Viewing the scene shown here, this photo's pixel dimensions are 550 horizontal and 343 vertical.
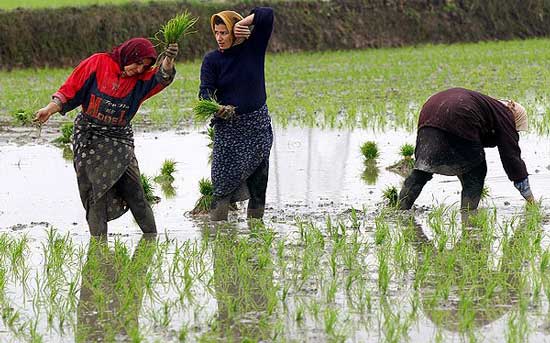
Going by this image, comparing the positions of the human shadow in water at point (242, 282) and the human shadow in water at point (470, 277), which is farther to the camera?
the human shadow in water at point (470, 277)

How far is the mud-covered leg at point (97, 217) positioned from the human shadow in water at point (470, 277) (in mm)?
2072

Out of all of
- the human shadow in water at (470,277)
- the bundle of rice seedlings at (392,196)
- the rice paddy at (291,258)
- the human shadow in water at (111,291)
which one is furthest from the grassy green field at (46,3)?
the human shadow in water at (470,277)

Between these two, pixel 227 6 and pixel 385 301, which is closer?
pixel 385 301

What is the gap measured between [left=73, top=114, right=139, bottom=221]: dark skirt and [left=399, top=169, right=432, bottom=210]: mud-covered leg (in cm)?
206

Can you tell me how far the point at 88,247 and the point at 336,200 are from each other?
2526 mm

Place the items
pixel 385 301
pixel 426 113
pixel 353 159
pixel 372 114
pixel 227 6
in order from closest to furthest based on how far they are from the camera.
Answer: pixel 385 301 → pixel 426 113 → pixel 353 159 → pixel 372 114 → pixel 227 6

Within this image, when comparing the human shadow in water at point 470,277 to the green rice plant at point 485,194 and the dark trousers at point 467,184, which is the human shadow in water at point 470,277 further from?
the green rice plant at point 485,194

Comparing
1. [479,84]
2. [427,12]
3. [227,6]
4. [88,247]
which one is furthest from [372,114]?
[427,12]

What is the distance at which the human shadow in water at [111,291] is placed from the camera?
530cm

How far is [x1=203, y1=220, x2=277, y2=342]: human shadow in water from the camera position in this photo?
5.26 m

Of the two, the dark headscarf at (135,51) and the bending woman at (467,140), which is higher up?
the dark headscarf at (135,51)

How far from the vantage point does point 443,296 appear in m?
5.67

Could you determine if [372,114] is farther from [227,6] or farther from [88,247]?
[227,6]

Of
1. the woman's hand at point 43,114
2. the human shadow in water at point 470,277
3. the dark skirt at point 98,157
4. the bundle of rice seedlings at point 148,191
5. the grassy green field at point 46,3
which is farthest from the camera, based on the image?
the grassy green field at point 46,3
